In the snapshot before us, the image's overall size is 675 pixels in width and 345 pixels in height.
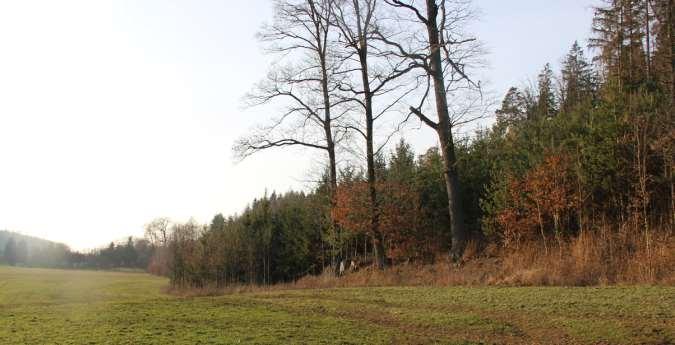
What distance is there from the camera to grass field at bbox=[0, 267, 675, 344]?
24.4 ft

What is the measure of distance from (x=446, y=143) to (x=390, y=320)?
9653mm

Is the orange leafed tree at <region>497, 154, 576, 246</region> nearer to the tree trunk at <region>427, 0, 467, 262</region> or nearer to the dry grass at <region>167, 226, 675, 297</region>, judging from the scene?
the dry grass at <region>167, 226, 675, 297</region>

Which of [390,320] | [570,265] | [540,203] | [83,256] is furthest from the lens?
[83,256]

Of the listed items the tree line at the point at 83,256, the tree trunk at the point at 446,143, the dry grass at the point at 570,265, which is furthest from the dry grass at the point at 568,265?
the tree line at the point at 83,256

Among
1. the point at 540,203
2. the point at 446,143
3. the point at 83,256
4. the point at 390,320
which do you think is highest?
the point at 446,143


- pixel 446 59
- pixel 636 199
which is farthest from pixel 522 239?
pixel 446 59

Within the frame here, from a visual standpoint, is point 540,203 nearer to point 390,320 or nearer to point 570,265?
point 570,265

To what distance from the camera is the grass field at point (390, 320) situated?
7426mm

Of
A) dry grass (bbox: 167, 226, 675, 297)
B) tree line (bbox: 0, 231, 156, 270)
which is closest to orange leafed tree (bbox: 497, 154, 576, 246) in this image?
dry grass (bbox: 167, 226, 675, 297)

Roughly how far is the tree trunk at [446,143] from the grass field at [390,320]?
5.80 m

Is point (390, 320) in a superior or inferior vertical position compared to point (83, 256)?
superior

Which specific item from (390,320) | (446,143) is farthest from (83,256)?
(390,320)

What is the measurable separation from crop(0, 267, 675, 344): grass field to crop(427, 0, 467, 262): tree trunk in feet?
19.0

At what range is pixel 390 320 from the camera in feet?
30.2
